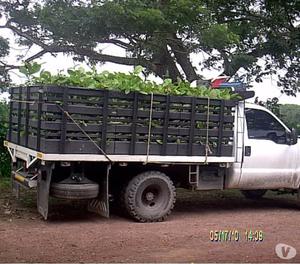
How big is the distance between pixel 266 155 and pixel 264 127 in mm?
493

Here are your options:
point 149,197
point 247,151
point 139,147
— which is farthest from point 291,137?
point 139,147

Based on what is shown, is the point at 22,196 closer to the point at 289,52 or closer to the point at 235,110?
the point at 235,110

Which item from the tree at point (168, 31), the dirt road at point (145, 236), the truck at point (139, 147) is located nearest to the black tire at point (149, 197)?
the truck at point (139, 147)

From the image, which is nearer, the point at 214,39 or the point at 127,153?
the point at 127,153

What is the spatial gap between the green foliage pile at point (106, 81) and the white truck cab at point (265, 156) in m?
1.24

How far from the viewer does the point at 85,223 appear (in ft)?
24.3

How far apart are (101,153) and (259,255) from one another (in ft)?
8.47

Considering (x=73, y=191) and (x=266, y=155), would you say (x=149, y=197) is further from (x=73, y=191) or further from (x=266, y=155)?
(x=266, y=155)

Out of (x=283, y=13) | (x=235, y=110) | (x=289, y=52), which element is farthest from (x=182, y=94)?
(x=289, y=52)

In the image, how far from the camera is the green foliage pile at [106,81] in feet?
23.4

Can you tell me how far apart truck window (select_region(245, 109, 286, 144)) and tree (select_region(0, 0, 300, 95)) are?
9.60 feet

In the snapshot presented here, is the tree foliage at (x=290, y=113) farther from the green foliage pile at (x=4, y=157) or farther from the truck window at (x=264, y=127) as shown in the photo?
the green foliage pile at (x=4, y=157)

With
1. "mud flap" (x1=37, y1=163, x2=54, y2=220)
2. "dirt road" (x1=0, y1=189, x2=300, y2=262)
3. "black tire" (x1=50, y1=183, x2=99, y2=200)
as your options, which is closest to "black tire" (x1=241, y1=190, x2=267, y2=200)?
"dirt road" (x1=0, y1=189, x2=300, y2=262)

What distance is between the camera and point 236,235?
687cm
